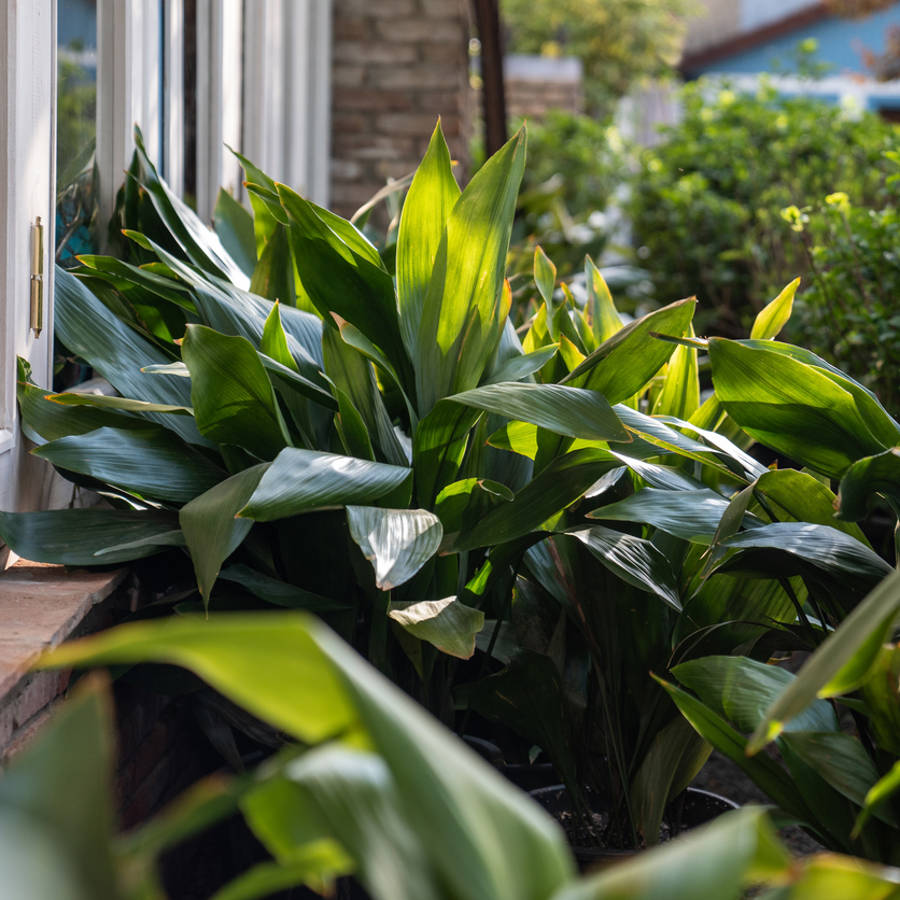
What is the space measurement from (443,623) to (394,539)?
123mm

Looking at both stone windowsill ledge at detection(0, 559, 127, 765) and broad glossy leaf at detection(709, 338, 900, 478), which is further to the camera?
broad glossy leaf at detection(709, 338, 900, 478)

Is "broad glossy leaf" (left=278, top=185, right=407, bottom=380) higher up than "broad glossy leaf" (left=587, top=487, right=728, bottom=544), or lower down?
higher up

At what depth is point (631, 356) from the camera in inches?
57.6

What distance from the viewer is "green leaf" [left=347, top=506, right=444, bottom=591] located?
117cm

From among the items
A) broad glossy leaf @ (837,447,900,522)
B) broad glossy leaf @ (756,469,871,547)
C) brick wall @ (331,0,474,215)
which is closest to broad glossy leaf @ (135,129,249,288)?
broad glossy leaf @ (756,469,871,547)

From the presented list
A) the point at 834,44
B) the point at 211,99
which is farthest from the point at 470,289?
the point at 834,44

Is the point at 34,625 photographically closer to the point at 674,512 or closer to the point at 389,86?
the point at 674,512

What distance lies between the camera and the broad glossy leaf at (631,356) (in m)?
1.42

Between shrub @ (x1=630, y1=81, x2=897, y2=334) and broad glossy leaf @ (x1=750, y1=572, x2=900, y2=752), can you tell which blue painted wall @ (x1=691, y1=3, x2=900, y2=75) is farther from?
broad glossy leaf @ (x1=750, y1=572, x2=900, y2=752)

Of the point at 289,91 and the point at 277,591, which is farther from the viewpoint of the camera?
the point at 289,91

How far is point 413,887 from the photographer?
0.53 m

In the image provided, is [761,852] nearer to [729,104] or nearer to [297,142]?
[297,142]

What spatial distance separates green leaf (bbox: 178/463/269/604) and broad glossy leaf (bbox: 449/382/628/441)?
11.2 inches

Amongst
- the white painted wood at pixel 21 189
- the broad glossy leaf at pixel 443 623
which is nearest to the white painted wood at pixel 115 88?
the white painted wood at pixel 21 189
